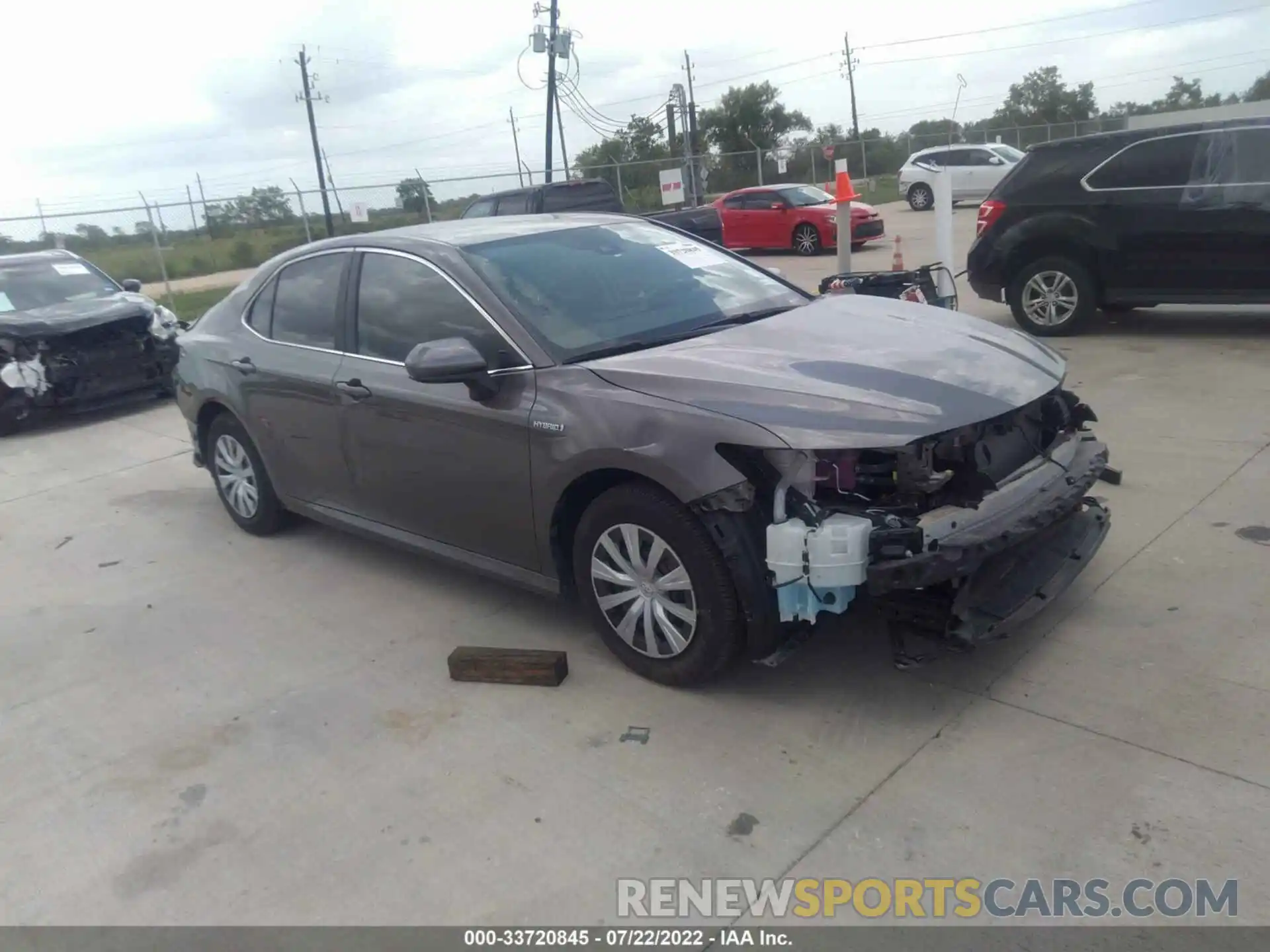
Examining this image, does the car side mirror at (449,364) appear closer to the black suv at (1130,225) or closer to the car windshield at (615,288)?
the car windshield at (615,288)

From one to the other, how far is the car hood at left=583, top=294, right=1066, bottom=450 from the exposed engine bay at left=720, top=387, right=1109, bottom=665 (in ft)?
0.31

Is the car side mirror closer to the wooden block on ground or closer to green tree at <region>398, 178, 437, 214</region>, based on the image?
the wooden block on ground

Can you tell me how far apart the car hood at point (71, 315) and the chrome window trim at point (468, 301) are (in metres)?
5.84

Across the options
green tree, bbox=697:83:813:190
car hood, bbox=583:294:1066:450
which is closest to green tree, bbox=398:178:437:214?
car hood, bbox=583:294:1066:450

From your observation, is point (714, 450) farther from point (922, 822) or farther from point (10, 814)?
point (10, 814)

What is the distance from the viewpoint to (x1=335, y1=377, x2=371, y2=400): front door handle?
4.70m

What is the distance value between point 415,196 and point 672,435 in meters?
23.4

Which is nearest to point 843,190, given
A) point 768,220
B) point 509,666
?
point 509,666

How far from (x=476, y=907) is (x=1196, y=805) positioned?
6.64ft

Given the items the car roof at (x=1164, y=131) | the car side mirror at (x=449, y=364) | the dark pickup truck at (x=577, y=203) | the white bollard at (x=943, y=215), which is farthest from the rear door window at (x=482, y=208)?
the car side mirror at (x=449, y=364)

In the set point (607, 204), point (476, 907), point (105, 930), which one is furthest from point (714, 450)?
point (607, 204)

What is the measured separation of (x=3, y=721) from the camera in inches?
166

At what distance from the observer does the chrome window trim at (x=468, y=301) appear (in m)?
4.09

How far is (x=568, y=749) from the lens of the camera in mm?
3629
